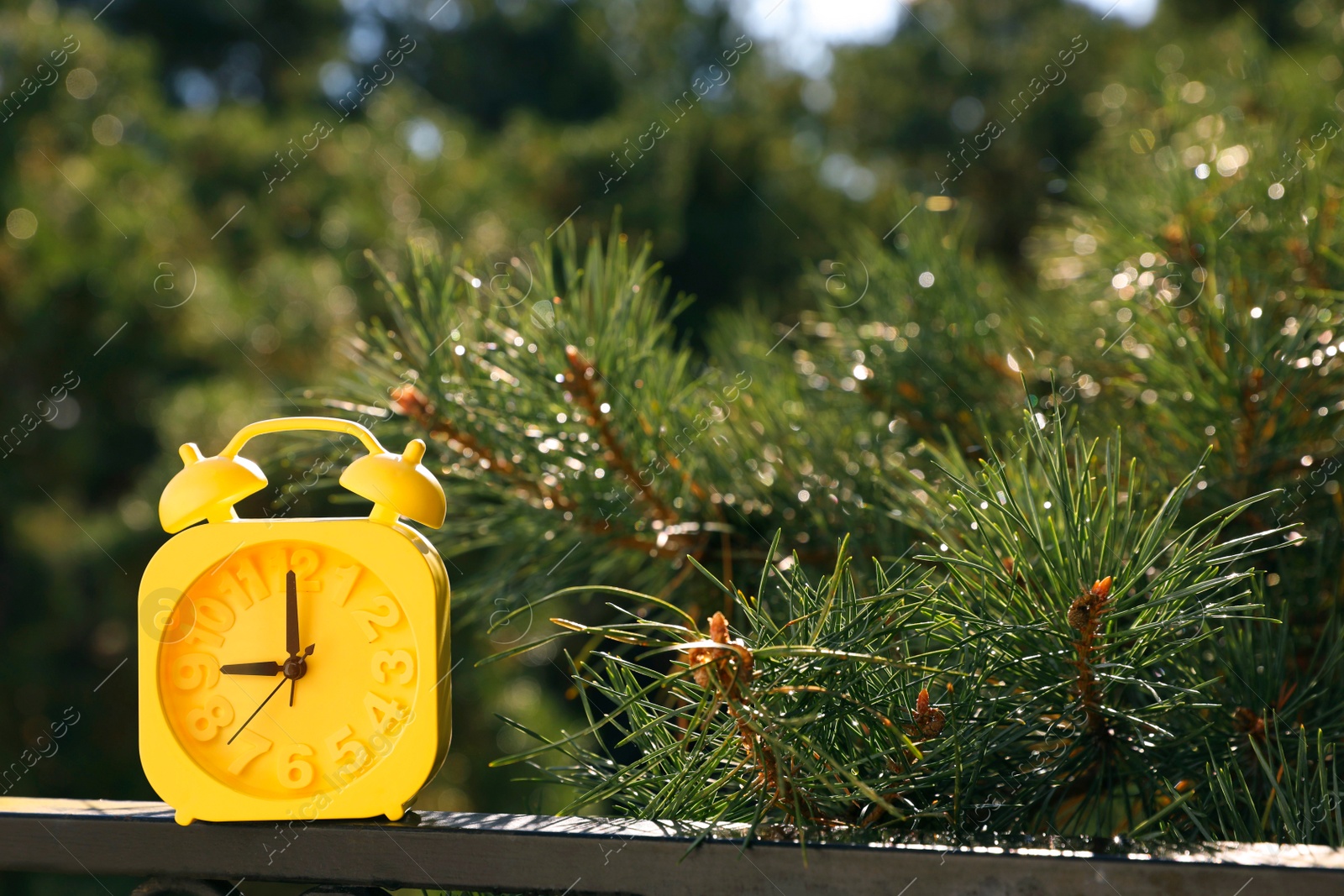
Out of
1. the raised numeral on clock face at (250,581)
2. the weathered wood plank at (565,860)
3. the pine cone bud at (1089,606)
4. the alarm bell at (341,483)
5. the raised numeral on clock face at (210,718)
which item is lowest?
the weathered wood plank at (565,860)

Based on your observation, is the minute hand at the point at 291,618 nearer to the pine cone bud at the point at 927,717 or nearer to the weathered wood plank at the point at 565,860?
the weathered wood plank at the point at 565,860

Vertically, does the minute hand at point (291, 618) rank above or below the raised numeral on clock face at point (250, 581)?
below

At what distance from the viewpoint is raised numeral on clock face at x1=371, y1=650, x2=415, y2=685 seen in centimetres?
22

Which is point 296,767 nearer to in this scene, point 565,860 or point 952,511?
point 565,860

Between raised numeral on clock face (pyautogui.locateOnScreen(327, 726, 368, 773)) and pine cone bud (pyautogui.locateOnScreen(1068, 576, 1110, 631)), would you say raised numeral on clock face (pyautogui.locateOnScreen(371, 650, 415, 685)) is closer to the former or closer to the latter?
raised numeral on clock face (pyautogui.locateOnScreen(327, 726, 368, 773))

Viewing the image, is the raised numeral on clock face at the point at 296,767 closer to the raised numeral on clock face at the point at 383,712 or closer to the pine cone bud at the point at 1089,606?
the raised numeral on clock face at the point at 383,712

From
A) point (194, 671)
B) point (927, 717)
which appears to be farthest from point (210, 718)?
point (927, 717)

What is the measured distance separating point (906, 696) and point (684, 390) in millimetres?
137

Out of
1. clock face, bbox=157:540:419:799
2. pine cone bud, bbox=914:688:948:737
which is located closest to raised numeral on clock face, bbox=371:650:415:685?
clock face, bbox=157:540:419:799

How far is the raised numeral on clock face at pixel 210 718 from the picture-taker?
230 mm

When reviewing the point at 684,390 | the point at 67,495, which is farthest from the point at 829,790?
the point at 67,495

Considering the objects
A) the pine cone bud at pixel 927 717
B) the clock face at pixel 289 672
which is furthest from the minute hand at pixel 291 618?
the pine cone bud at pixel 927 717

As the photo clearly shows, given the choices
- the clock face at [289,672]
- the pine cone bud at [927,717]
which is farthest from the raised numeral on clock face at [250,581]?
the pine cone bud at [927,717]

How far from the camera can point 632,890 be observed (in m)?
0.19
